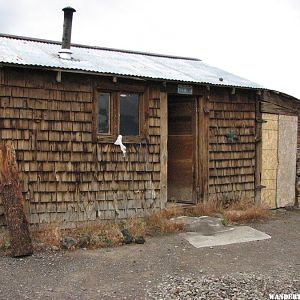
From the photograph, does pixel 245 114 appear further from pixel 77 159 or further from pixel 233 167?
pixel 77 159

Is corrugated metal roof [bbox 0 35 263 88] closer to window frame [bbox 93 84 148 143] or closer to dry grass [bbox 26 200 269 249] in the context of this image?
window frame [bbox 93 84 148 143]

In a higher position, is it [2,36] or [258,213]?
[2,36]

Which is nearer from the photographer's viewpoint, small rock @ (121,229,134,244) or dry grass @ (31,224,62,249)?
dry grass @ (31,224,62,249)

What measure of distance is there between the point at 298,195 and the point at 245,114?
301cm

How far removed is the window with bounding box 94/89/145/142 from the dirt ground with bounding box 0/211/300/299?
2.39 meters

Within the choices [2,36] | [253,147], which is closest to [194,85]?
[253,147]

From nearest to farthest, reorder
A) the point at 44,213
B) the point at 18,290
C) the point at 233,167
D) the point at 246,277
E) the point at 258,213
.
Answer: the point at 18,290 → the point at 246,277 → the point at 44,213 → the point at 258,213 → the point at 233,167

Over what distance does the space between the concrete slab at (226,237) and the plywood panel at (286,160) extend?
10.2 feet

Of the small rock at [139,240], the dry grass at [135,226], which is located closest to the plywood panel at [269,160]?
the dry grass at [135,226]

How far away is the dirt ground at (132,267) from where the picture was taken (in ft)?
16.9

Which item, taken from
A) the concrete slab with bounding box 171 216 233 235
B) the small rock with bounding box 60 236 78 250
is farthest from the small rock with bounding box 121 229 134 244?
the concrete slab with bounding box 171 216 233 235

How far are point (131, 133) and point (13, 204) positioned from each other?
3060 mm

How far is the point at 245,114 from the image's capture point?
10.3 metres

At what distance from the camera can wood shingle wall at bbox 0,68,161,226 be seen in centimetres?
782
